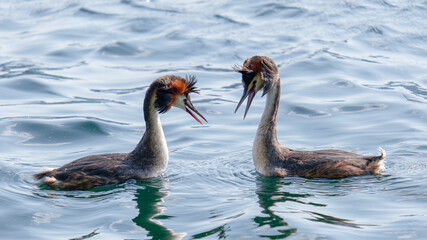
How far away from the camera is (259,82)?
11156mm

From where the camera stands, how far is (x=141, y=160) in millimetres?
11078

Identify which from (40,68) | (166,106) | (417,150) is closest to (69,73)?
(40,68)

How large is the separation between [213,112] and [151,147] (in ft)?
15.9

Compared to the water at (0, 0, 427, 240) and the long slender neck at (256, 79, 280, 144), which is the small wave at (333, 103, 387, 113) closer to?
the water at (0, 0, 427, 240)

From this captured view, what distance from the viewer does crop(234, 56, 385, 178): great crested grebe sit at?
10.8 m

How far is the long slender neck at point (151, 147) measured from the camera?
1109 centimetres

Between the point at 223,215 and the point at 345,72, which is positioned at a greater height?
the point at 345,72

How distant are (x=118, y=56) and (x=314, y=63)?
5.38 meters

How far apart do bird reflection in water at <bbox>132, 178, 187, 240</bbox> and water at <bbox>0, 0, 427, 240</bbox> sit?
0.03 metres

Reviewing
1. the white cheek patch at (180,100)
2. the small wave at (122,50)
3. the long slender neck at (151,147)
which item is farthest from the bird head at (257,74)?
the small wave at (122,50)

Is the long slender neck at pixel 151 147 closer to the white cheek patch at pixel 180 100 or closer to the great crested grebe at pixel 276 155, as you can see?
the white cheek patch at pixel 180 100

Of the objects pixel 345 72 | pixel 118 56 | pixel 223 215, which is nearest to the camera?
pixel 223 215

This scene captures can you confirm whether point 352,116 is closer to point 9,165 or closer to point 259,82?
point 259,82

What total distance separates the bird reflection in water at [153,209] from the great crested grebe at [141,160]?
247mm
